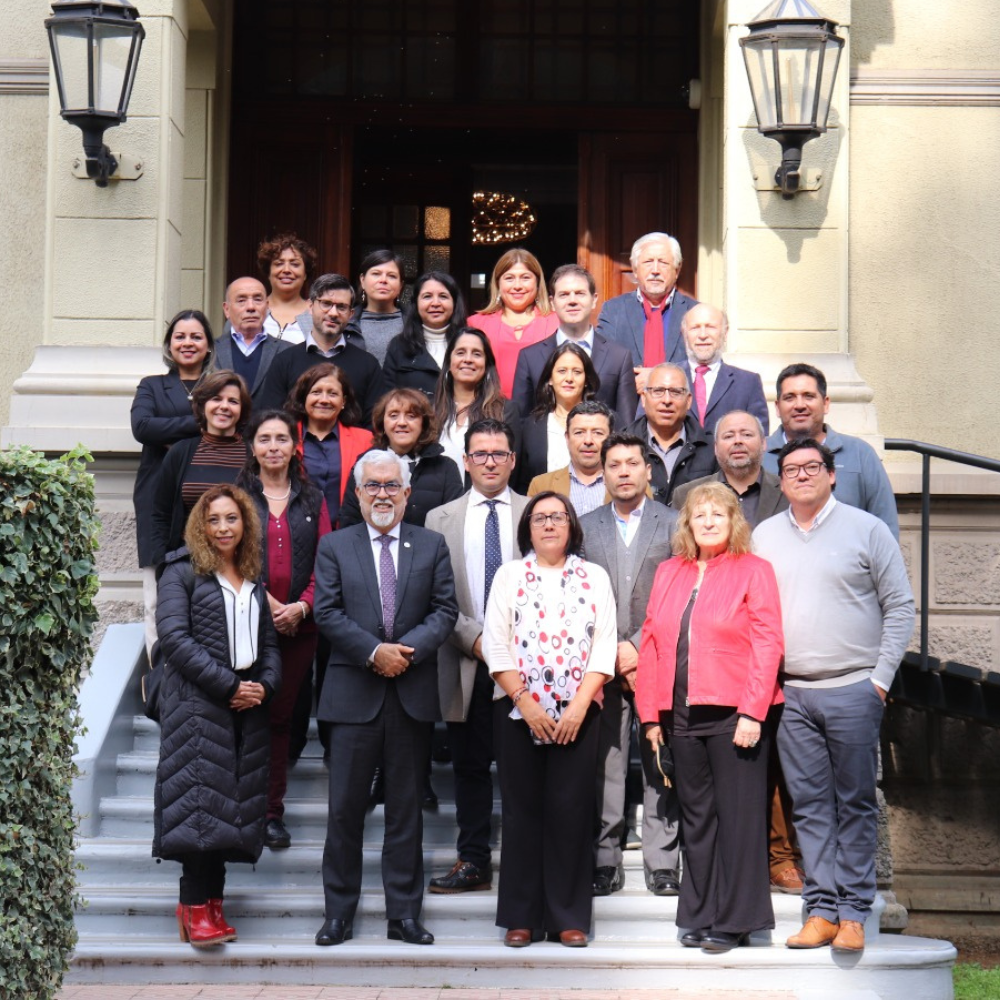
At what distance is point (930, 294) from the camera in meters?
9.98

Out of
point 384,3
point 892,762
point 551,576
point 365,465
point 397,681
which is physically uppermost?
point 384,3

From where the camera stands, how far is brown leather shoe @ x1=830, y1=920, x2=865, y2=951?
663 cm

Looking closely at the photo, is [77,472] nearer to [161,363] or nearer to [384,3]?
[161,363]

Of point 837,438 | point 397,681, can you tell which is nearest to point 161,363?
point 397,681

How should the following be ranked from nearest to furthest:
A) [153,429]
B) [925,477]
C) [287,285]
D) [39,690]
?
[39,690]
[153,429]
[925,477]
[287,285]

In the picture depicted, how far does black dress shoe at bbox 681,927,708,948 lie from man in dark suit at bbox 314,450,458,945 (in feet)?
3.61

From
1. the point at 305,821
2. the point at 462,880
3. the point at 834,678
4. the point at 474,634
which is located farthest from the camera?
the point at 305,821

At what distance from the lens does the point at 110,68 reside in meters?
8.88

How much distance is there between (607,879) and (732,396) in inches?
97.5

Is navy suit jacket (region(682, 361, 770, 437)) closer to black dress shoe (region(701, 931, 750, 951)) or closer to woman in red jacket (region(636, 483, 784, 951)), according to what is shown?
woman in red jacket (region(636, 483, 784, 951))

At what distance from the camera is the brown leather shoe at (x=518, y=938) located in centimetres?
677

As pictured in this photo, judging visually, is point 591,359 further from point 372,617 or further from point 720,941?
point 720,941

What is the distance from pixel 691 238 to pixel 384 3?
2.79 meters

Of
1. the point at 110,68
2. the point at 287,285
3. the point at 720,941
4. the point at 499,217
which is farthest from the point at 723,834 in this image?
the point at 499,217
